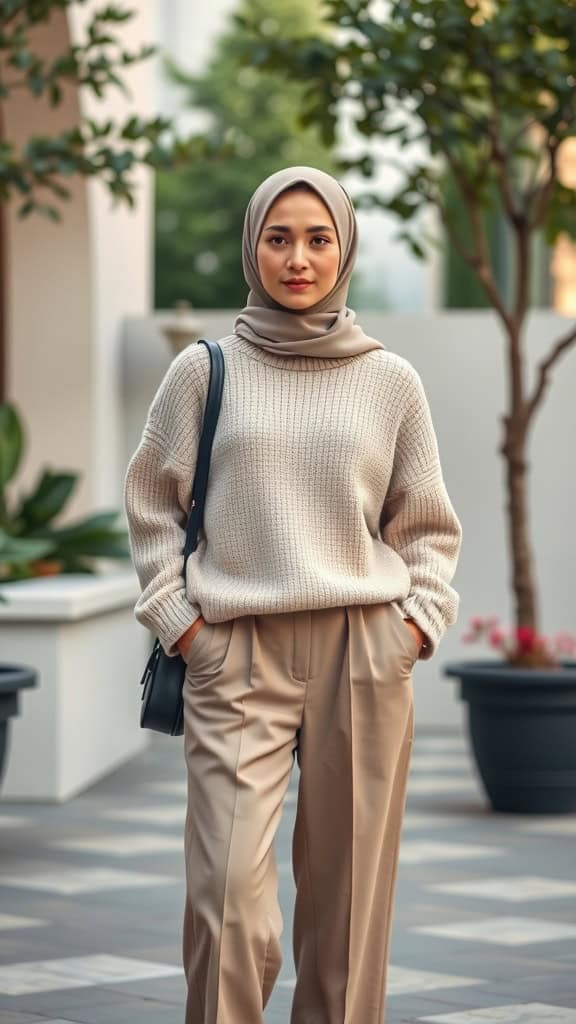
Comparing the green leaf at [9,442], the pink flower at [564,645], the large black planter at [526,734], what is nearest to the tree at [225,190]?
the green leaf at [9,442]

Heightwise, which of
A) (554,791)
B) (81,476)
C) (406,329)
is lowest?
(554,791)

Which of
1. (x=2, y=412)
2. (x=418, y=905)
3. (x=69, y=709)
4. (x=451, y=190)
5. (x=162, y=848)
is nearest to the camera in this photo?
(x=418, y=905)

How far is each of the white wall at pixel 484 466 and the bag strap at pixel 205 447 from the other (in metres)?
6.99

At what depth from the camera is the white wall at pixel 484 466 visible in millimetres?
10352

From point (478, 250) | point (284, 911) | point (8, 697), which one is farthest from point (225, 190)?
point (284, 911)

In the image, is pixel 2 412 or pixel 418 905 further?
pixel 2 412

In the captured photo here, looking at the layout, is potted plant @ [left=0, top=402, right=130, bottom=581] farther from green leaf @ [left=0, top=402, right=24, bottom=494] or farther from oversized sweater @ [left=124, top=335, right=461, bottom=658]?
oversized sweater @ [left=124, top=335, right=461, bottom=658]

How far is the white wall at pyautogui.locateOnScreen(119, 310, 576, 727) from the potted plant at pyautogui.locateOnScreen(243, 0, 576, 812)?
90.0 inches

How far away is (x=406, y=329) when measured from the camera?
1049 centimetres

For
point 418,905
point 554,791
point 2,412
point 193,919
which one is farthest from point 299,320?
point 2,412

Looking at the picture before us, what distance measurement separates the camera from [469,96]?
7.93 metres

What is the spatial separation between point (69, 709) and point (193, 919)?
482cm

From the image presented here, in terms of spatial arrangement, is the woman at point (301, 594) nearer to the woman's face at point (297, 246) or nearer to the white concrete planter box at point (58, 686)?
the woman's face at point (297, 246)

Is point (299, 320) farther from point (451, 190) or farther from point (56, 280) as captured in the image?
point (451, 190)
